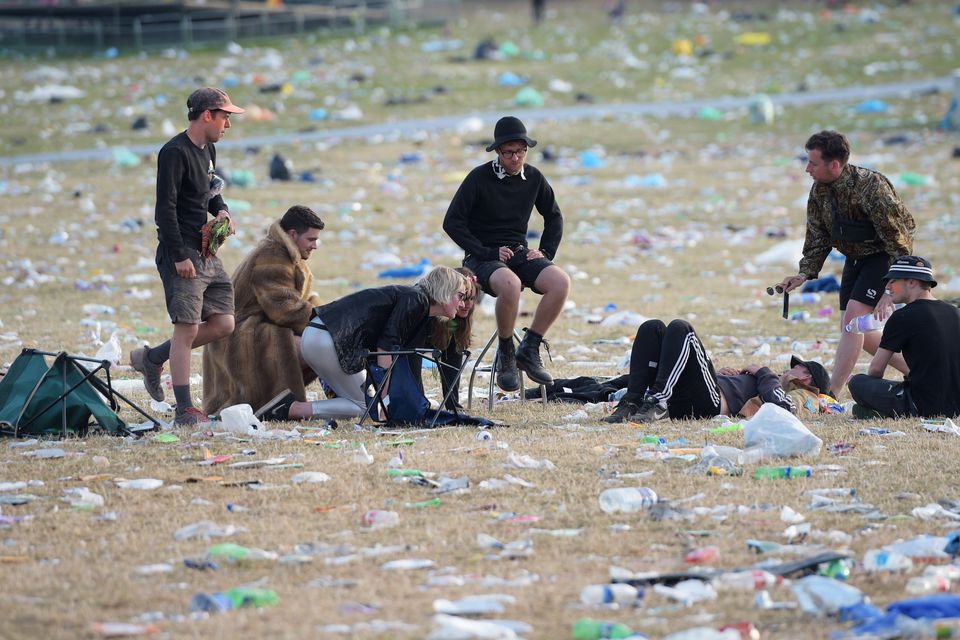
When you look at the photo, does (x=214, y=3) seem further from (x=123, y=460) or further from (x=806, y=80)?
(x=123, y=460)

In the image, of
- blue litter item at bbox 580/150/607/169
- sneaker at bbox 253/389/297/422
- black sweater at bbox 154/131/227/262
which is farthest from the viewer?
blue litter item at bbox 580/150/607/169

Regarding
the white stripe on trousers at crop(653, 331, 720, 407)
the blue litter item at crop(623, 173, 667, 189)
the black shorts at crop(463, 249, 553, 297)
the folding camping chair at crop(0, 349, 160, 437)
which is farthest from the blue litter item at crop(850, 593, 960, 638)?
the blue litter item at crop(623, 173, 667, 189)

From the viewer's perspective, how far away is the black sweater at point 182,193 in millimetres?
6848

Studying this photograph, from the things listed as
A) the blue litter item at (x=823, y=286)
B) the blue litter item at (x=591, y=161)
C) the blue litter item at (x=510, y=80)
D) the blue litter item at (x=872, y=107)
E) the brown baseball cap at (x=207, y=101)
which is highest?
the blue litter item at (x=510, y=80)

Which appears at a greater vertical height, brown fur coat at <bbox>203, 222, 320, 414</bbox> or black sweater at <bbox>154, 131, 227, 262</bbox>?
black sweater at <bbox>154, 131, 227, 262</bbox>

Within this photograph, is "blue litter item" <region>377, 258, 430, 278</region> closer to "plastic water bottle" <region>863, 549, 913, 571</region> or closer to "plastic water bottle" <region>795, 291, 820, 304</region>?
"plastic water bottle" <region>795, 291, 820, 304</region>

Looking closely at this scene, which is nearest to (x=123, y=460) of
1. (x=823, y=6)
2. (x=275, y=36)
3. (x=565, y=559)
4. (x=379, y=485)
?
(x=379, y=485)

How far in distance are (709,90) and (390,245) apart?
50.3 ft

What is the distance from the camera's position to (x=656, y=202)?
18297 millimetres

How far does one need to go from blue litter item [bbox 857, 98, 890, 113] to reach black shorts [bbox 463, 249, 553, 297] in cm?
1916

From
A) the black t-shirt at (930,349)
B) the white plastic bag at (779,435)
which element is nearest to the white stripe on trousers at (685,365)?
the white plastic bag at (779,435)

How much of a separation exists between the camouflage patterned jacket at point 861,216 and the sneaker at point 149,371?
364cm

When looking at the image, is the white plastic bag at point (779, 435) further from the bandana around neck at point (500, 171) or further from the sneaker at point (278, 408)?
the sneaker at point (278, 408)

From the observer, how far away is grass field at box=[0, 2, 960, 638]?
15.2 feet
